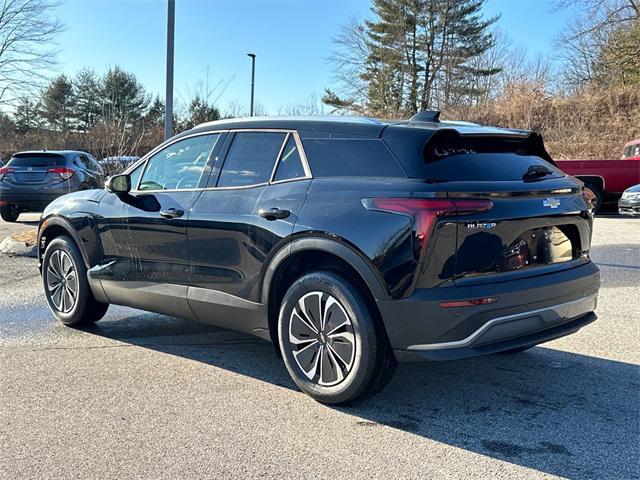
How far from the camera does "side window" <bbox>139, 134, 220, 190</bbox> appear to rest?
4.60 metres

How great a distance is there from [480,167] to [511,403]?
1466 mm

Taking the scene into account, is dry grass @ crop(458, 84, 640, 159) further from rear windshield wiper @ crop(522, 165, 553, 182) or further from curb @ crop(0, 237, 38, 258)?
rear windshield wiper @ crop(522, 165, 553, 182)

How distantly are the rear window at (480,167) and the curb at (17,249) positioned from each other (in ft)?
26.7

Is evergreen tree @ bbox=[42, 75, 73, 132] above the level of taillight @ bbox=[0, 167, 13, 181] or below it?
above

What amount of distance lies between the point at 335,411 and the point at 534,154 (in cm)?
214

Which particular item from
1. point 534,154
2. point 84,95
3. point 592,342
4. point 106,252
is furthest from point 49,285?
point 84,95

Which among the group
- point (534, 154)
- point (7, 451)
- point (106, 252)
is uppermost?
point (534, 154)

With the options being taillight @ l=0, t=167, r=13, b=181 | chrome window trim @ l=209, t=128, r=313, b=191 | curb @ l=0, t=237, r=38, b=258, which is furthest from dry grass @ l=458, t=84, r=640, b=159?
chrome window trim @ l=209, t=128, r=313, b=191

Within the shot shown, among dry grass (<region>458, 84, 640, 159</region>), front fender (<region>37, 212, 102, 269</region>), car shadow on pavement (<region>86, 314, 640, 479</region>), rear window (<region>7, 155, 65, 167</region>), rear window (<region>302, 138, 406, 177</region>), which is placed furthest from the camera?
dry grass (<region>458, 84, 640, 159</region>)

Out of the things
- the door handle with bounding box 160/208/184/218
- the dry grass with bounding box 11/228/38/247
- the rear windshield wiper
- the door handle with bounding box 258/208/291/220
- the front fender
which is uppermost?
the rear windshield wiper

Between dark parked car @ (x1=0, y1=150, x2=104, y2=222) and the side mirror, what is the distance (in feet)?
29.7

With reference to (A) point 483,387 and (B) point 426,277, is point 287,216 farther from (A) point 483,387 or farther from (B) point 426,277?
(A) point 483,387

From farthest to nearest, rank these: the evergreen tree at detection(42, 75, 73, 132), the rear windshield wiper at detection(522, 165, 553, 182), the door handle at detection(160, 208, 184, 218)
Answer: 1. the evergreen tree at detection(42, 75, 73, 132)
2. the door handle at detection(160, 208, 184, 218)
3. the rear windshield wiper at detection(522, 165, 553, 182)

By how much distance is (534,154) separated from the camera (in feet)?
13.5
